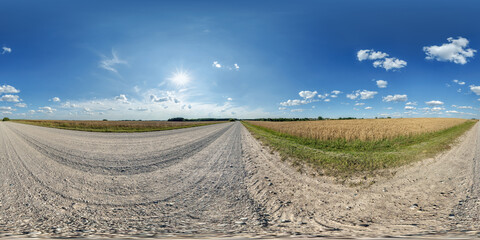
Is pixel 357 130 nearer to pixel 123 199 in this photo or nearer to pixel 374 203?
pixel 374 203

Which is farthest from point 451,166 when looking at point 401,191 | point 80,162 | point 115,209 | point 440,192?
point 80,162

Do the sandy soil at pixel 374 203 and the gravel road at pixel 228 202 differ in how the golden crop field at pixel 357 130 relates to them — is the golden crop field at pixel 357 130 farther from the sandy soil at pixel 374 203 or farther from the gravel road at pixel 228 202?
the sandy soil at pixel 374 203

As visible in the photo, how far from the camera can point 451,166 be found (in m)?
8.67

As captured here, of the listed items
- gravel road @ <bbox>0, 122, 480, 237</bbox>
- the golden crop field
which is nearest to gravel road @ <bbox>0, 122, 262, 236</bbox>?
gravel road @ <bbox>0, 122, 480, 237</bbox>

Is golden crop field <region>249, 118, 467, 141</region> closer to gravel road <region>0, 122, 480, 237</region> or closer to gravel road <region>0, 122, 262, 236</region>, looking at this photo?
gravel road <region>0, 122, 480, 237</region>

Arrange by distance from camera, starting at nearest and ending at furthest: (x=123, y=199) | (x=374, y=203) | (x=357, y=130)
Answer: (x=374, y=203)
(x=123, y=199)
(x=357, y=130)

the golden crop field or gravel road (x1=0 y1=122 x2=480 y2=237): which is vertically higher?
the golden crop field

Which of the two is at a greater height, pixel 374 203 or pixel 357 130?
pixel 357 130

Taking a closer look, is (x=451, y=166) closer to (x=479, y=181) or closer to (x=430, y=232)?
(x=479, y=181)

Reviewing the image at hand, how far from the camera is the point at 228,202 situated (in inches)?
199

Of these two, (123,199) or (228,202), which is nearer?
(228,202)

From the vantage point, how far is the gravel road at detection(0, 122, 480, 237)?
3889 millimetres

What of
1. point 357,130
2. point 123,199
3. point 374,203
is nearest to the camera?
point 374,203

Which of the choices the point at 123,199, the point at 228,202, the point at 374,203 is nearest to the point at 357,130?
the point at 374,203
